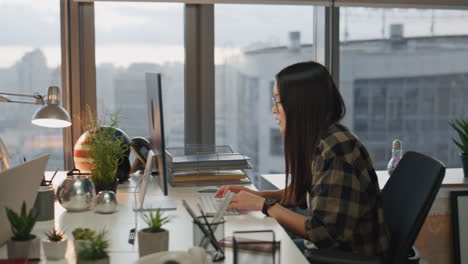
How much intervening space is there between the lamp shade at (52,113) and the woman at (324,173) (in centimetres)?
91

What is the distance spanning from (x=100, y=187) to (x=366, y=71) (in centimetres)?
175

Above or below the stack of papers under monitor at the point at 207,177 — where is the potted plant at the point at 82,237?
above

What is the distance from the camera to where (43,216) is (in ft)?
6.09

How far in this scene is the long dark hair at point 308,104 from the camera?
188 cm

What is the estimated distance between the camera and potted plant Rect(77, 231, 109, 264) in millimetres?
1225

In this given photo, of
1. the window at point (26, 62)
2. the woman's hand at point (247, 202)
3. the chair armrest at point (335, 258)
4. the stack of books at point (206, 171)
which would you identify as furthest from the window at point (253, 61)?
the chair armrest at point (335, 258)

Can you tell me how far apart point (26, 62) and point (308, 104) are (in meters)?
1.75

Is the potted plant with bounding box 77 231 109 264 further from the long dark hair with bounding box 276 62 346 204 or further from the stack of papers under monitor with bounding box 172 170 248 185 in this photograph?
the stack of papers under monitor with bounding box 172 170 248 185

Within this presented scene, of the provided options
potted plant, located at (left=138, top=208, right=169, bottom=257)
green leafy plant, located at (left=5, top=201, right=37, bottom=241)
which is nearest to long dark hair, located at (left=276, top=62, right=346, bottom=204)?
potted plant, located at (left=138, top=208, right=169, bottom=257)

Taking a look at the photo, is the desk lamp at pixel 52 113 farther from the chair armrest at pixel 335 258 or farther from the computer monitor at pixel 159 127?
the chair armrest at pixel 335 258

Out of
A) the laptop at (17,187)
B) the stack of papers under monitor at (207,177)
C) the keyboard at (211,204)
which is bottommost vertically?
the keyboard at (211,204)

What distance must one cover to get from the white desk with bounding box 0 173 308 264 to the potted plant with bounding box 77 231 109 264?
220 mm

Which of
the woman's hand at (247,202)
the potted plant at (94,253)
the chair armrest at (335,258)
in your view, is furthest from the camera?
the woman's hand at (247,202)

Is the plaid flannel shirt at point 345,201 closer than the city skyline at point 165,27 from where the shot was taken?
Yes
